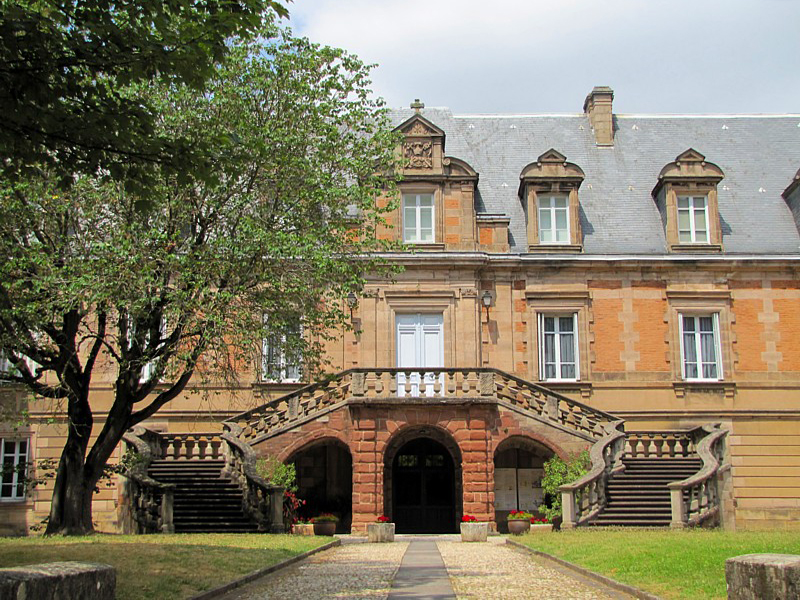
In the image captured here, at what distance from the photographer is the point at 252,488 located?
23.2 meters

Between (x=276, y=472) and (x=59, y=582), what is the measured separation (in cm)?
1648

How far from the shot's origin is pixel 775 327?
27922 millimetres

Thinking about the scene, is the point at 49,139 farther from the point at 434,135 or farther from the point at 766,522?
the point at 766,522

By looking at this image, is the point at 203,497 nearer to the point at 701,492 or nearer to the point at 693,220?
the point at 701,492

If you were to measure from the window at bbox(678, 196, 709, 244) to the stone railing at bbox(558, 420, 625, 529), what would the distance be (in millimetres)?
7751

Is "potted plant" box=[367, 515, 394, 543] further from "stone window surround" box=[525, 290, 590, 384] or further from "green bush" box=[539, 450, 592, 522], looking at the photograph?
"stone window surround" box=[525, 290, 590, 384]

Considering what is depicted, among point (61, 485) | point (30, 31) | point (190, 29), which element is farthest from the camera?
point (61, 485)

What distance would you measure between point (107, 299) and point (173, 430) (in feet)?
32.4

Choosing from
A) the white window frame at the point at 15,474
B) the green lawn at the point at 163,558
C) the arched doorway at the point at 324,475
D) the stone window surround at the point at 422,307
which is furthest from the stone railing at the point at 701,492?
the white window frame at the point at 15,474

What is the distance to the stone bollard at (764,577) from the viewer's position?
7.78 m

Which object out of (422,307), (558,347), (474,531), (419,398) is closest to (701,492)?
(474,531)

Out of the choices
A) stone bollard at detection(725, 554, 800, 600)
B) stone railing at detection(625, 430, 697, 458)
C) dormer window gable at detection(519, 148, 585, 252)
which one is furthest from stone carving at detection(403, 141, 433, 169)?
stone bollard at detection(725, 554, 800, 600)

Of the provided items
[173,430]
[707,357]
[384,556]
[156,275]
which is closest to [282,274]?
[156,275]

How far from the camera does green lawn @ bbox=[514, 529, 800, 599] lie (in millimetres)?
11133
